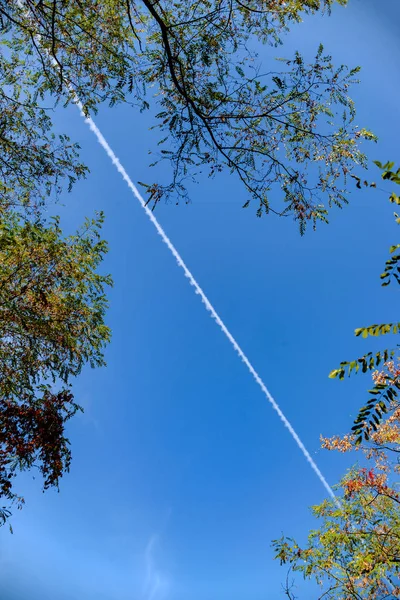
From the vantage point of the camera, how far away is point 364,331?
176 centimetres

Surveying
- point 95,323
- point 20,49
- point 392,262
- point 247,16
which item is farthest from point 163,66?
point 95,323

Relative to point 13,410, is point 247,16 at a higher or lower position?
higher

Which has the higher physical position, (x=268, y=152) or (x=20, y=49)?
(x=20, y=49)

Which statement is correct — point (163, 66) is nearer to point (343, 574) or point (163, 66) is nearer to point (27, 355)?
point (27, 355)

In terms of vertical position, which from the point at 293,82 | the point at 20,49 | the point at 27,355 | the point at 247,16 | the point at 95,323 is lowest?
the point at 27,355

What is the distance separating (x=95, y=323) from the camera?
8.42m

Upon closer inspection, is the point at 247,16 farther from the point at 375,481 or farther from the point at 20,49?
the point at 375,481

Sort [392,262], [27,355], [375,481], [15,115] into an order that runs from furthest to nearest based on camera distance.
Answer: [375,481]
[27,355]
[15,115]
[392,262]

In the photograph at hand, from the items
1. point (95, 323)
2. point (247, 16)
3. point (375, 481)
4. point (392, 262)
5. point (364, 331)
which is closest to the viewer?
point (392, 262)

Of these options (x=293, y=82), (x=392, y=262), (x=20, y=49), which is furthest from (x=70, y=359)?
(x=392, y=262)

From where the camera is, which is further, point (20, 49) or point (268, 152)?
point (20, 49)

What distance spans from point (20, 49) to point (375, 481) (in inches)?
445

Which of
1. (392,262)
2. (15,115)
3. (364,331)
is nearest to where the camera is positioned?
(392,262)

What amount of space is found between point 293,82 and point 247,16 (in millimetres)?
1319
